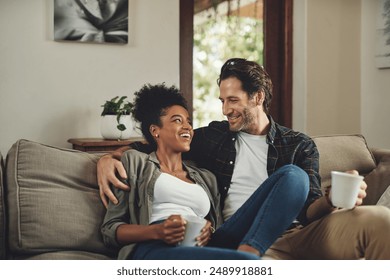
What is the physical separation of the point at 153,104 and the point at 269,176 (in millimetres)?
443

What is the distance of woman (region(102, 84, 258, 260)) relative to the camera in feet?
4.99

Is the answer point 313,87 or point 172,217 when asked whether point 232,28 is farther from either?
point 172,217

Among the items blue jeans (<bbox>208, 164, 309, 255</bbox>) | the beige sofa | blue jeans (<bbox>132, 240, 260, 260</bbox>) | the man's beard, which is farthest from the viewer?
the man's beard

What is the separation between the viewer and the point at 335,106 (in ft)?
12.5

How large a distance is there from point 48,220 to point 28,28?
6.04 ft

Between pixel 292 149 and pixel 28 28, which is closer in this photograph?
pixel 292 149

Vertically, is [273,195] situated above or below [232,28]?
below

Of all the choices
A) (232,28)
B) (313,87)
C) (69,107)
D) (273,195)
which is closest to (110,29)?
(69,107)

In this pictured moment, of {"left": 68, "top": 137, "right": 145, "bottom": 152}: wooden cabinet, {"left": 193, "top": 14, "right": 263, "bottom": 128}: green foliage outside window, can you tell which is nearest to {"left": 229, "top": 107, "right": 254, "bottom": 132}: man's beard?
{"left": 68, "top": 137, "right": 145, "bottom": 152}: wooden cabinet

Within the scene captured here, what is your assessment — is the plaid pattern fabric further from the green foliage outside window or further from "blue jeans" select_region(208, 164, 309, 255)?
the green foliage outside window

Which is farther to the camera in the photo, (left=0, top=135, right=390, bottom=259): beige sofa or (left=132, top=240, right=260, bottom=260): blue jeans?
(left=0, top=135, right=390, bottom=259): beige sofa

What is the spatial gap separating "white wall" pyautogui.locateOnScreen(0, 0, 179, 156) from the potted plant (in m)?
0.24

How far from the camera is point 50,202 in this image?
5.60 ft

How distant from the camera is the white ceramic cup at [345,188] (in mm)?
1483
